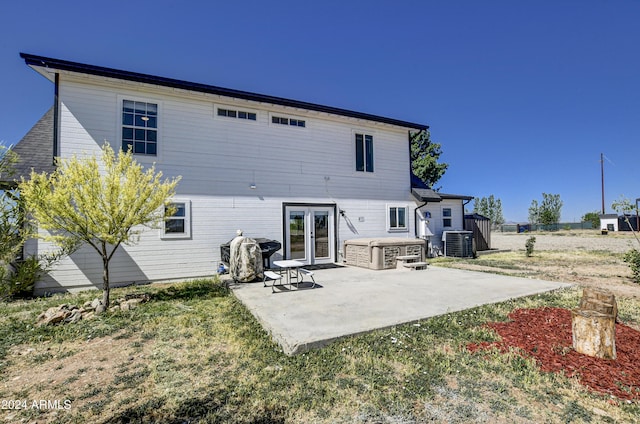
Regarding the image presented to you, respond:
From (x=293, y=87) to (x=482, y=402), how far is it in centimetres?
1515

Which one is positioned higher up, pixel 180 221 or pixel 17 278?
pixel 180 221

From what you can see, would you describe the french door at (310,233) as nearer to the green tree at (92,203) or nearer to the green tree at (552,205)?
the green tree at (92,203)

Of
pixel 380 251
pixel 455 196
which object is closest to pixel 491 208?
pixel 455 196

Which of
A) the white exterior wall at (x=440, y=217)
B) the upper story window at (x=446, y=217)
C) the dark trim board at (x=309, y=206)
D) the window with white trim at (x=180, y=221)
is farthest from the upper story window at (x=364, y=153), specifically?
the window with white trim at (x=180, y=221)

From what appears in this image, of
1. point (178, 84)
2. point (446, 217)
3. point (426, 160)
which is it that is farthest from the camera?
point (426, 160)

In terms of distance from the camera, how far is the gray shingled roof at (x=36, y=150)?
23.1 ft

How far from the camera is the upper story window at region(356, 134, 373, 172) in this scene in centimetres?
1154

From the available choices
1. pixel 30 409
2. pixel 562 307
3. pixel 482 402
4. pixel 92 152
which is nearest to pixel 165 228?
pixel 92 152

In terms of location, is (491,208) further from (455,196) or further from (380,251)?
(380,251)

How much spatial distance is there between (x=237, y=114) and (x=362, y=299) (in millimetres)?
7646

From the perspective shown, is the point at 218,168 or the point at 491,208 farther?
the point at 491,208

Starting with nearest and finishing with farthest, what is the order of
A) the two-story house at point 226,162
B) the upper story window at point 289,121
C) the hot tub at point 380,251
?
the two-story house at point 226,162 < the hot tub at point 380,251 < the upper story window at point 289,121

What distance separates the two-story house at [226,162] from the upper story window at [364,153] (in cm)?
5

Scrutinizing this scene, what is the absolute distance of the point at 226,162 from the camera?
9.15m
